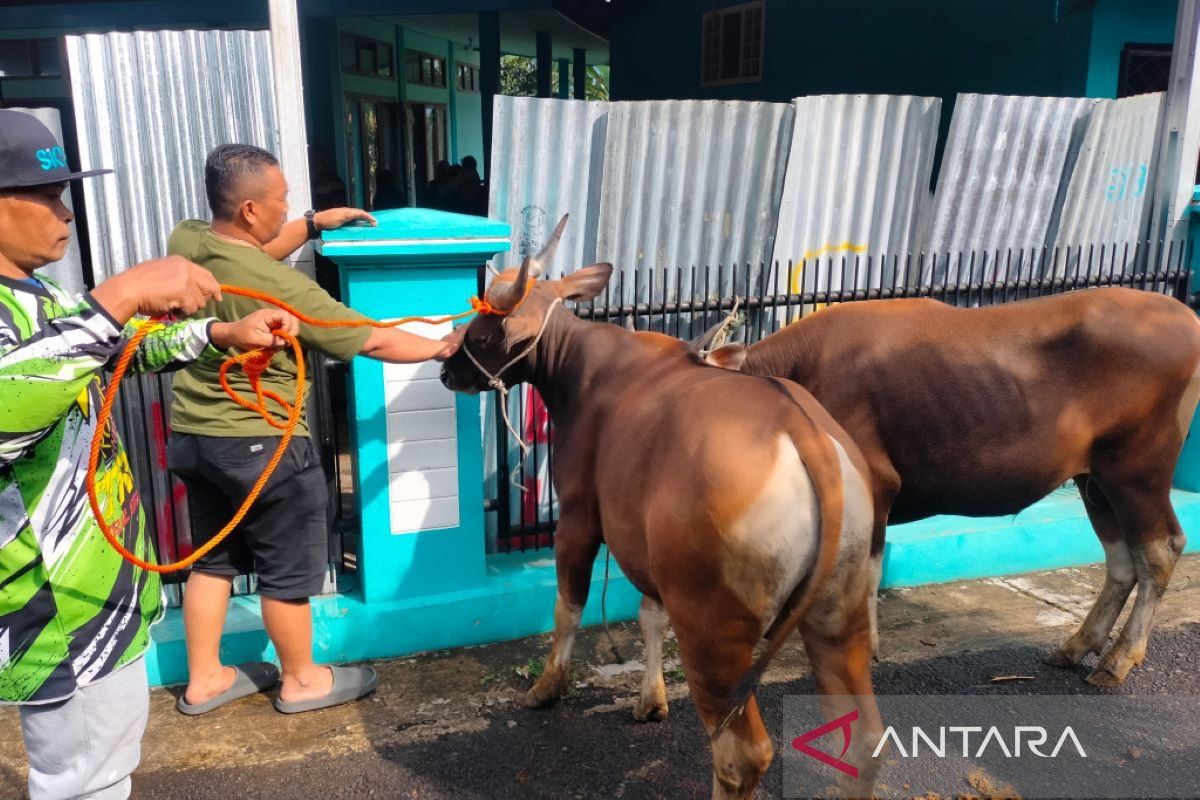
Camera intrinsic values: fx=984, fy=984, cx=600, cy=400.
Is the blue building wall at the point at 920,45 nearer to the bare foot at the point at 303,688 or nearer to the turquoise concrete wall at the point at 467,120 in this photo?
the turquoise concrete wall at the point at 467,120

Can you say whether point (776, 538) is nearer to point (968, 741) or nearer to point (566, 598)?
point (566, 598)

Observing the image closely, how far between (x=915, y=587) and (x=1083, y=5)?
17.8 ft

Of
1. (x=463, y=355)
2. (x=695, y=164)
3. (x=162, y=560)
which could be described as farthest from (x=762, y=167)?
(x=162, y=560)

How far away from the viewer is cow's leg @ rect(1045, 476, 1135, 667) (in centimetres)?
423

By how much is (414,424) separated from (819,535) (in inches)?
84.1

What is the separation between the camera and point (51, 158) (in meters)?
2.18

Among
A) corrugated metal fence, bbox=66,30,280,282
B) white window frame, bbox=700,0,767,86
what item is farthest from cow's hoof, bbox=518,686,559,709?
white window frame, bbox=700,0,767,86

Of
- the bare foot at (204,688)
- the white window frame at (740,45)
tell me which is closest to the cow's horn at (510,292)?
the bare foot at (204,688)

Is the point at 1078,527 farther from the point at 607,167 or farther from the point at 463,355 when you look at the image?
the point at 463,355

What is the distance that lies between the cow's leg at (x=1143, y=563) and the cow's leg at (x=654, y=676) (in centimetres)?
184

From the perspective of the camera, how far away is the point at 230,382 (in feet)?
11.8

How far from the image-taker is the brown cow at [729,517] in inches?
102

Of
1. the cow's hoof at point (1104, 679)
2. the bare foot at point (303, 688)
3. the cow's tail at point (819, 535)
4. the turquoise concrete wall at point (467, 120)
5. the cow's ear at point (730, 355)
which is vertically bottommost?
the cow's hoof at point (1104, 679)

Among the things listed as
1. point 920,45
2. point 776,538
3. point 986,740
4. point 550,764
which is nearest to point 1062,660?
point 986,740
